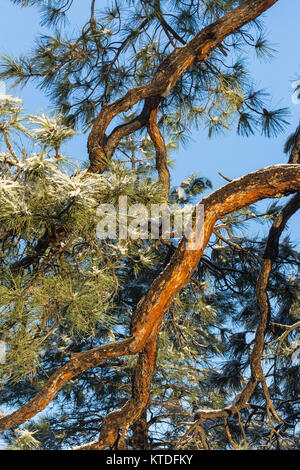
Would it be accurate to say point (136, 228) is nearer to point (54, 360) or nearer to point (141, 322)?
point (141, 322)

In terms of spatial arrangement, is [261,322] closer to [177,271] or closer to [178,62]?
[177,271]

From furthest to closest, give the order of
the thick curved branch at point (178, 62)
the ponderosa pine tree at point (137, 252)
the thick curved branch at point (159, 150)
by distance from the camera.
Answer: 1. the thick curved branch at point (159, 150)
2. the thick curved branch at point (178, 62)
3. the ponderosa pine tree at point (137, 252)

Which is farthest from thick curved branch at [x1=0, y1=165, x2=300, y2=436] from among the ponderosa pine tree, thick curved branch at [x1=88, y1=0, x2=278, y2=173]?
thick curved branch at [x1=88, y1=0, x2=278, y2=173]

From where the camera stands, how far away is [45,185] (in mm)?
1322

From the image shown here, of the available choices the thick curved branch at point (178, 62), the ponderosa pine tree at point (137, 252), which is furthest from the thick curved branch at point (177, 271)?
the thick curved branch at point (178, 62)

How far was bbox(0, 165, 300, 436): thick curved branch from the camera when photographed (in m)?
1.45

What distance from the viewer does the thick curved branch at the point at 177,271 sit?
4.75 ft

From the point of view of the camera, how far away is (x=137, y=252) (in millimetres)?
1911

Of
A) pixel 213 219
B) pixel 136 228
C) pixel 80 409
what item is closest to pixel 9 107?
pixel 136 228

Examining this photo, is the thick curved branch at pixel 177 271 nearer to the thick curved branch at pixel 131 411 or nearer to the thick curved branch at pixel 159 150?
the thick curved branch at pixel 131 411

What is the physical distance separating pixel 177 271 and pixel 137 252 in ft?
1.57

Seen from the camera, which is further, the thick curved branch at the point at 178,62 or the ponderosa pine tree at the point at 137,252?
the thick curved branch at the point at 178,62

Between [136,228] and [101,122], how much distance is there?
19.5 inches
